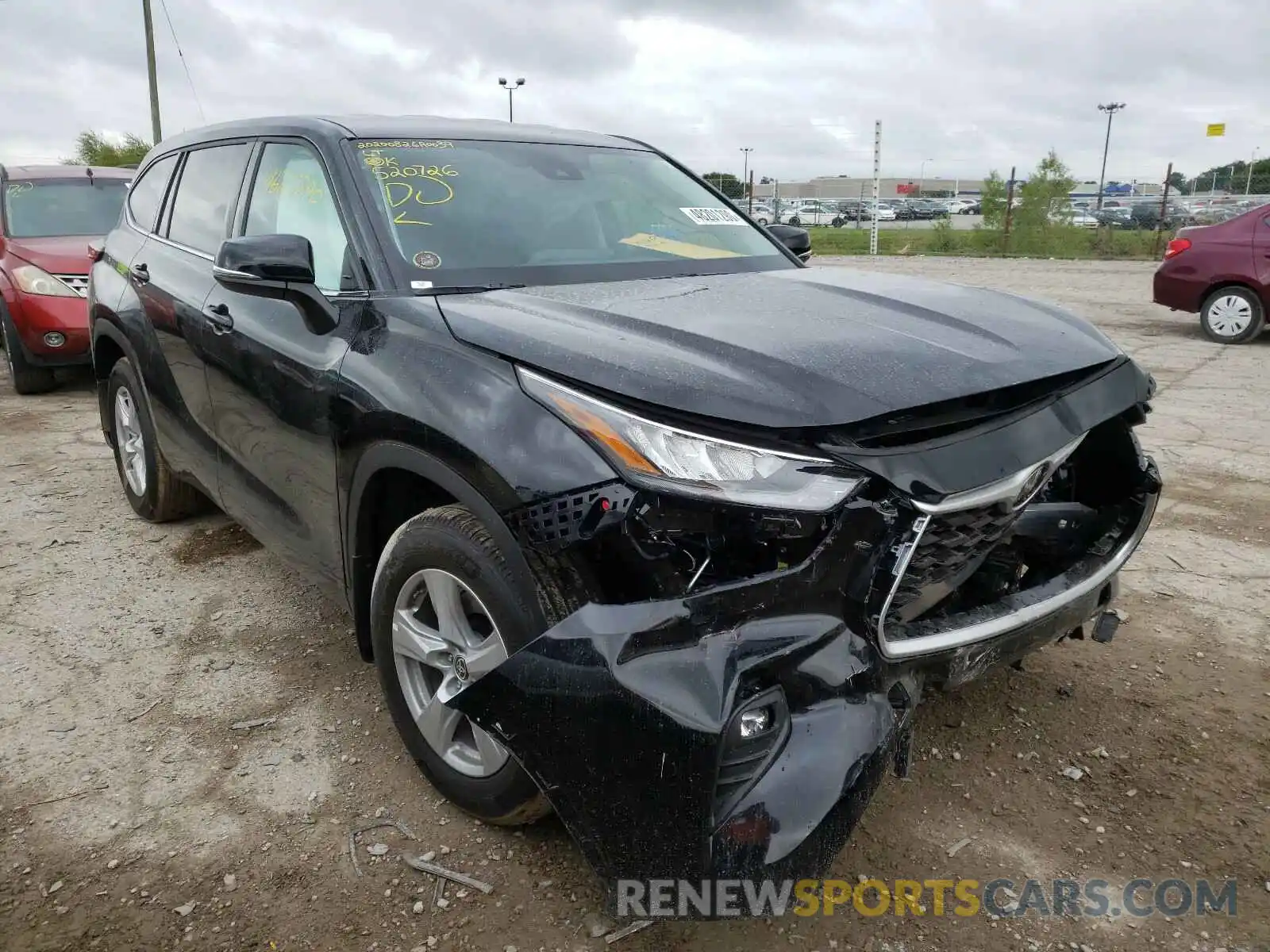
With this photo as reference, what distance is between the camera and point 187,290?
350 cm

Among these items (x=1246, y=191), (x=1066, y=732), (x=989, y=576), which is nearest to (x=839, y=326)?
(x=989, y=576)

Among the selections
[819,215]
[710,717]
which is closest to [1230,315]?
[710,717]

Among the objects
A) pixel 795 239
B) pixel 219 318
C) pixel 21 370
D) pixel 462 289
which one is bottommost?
pixel 21 370

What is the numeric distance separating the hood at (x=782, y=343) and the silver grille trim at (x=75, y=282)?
20.8ft

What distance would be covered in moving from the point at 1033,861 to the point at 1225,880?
1.38 ft

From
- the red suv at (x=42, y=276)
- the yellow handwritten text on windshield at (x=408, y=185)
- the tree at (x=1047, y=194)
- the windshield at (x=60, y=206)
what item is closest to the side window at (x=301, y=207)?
the yellow handwritten text on windshield at (x=408, y=185)

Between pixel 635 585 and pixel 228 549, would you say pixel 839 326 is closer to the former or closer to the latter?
pixel 635 585

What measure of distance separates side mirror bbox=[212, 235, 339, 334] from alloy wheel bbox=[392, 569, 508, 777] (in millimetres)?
811

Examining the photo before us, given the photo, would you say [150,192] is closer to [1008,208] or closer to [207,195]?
[207,195]

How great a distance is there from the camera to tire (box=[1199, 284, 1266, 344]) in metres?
9.41

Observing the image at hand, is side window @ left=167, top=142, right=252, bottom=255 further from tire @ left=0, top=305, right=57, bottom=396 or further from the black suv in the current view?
tire @ left=0, top=305, right=57, bottom=396

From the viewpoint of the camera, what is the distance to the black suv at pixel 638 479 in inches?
67.6

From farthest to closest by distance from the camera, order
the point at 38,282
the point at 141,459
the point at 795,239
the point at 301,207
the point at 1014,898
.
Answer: the point at 38,282
the point at 141,459
the point at 795,239
the point at 301,207
the point at 1014,898

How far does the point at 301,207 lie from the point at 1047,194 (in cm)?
2148
